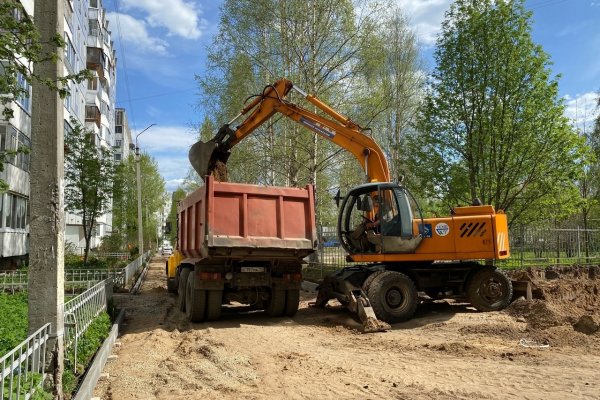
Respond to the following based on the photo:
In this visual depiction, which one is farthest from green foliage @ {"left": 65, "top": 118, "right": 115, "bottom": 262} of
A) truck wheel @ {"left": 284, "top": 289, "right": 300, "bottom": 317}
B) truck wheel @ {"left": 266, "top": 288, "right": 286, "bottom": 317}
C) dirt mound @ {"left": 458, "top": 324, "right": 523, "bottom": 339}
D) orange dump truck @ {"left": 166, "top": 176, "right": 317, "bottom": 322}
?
dirt mound @ {"left": 458, "top": 324, "right": 523, "bottom": 339}

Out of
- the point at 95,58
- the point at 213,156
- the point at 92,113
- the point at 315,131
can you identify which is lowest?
the point at 213,156

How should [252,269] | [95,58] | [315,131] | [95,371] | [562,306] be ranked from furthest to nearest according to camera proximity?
1. [95,58]
2. [315,131]
3. [562,306]
4. [252,269]
5. [95,371]

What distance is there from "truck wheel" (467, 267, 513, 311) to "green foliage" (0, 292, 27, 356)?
28.0 ft

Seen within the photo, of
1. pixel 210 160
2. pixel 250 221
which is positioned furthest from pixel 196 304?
pixel 210 160

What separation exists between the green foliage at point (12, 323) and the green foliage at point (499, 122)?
13942mm

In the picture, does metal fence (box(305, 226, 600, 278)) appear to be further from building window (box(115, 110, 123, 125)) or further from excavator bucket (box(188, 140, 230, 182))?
building window (box(115, 110, 123, 125))

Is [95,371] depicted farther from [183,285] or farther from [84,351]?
[183,285]

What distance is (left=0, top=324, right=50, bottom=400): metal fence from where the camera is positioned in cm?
357

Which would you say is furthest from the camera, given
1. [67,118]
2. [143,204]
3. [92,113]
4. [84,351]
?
[143,204]

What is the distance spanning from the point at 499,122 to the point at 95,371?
15384 millimetres

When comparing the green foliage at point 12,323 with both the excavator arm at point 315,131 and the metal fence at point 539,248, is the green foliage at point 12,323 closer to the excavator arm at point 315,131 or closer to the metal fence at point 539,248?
the excavator arm at point 315,131

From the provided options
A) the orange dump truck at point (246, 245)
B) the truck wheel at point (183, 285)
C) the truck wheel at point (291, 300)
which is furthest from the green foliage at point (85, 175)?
the truck wheel at point (291, 300)

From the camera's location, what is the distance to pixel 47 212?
4.86 m

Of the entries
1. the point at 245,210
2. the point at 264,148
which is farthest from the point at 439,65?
the point at 245,210
